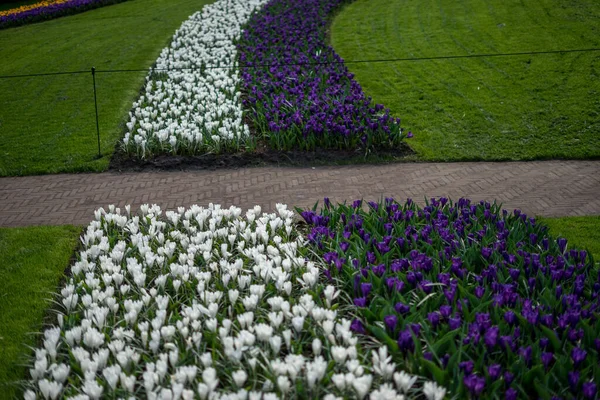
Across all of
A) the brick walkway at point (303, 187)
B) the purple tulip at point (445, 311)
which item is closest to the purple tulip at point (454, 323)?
the purple tulip at point (445, 311)

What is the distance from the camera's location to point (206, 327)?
15.5 ft


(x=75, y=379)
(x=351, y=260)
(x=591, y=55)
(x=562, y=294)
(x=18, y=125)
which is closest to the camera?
(x=75, y=379)

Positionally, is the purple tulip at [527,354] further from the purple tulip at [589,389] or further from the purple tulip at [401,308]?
the purple tulip at [401,308]

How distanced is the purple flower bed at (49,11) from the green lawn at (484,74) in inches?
340

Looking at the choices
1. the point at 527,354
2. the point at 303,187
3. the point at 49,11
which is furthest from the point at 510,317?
the point at 49,11

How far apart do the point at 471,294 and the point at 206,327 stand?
1.95 metres

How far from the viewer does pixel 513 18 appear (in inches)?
622

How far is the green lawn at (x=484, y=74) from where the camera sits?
30.5 ft

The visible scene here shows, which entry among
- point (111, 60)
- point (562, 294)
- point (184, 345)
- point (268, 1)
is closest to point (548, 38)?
point (268, 1)

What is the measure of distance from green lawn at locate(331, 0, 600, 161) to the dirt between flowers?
24.3 inches

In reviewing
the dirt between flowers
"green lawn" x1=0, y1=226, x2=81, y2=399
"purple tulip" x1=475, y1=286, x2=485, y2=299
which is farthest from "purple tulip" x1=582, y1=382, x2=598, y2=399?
the dirt between flowers

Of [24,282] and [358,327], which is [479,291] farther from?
[24,282]

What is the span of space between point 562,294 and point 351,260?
163 centimetres

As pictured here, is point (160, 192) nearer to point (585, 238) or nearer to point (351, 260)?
point (351, 260)
